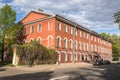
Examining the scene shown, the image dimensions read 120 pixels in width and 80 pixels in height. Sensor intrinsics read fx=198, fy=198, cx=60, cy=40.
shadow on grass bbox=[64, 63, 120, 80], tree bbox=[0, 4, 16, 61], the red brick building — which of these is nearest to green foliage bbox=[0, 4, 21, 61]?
tree bbox=[0, 4, 16, 61]

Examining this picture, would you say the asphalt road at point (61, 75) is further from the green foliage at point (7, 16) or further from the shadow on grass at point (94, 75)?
the green foliage at point (7, 16)

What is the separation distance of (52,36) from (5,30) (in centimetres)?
1050

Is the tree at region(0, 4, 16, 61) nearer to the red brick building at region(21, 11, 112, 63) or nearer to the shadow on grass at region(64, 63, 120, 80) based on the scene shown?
the red brick building at region(21, 11, 112, 63)

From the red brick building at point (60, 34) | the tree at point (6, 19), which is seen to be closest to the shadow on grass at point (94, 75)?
the red brick building at point (60, 34)

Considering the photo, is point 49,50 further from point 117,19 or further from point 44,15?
point 117,19

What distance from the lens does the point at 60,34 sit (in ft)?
142

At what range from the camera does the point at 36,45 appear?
35688mm

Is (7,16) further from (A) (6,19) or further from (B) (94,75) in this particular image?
(B) (94,75)

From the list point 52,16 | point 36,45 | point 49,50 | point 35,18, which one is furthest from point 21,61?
point 35,18

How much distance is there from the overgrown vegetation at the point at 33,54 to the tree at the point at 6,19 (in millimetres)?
10308

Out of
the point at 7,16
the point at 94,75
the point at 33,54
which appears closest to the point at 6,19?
the point at 7,16

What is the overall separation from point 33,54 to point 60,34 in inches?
421

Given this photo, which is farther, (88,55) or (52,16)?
(88,55)

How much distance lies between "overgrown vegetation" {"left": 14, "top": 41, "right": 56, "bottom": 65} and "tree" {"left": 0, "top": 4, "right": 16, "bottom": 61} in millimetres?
10308
